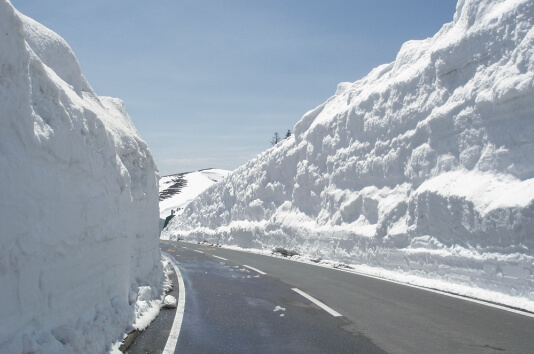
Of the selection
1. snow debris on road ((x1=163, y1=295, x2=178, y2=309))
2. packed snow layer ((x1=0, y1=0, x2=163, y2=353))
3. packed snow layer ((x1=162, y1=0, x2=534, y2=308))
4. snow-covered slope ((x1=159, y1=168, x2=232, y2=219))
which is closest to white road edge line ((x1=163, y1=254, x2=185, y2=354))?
snow debris on road ((x1=163, y1=295, x2=178, y2=309))

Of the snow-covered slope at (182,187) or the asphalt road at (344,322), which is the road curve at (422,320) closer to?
the asphalt road at (344,322)

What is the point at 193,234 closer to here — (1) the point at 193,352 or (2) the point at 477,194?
(2) the point at 477,194

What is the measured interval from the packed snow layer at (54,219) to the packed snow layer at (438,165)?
833 centimetres

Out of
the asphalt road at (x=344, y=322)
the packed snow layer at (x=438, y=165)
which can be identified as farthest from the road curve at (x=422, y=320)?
the packed snow layer at (x=438, y=165)

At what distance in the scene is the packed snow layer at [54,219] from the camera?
4176mm

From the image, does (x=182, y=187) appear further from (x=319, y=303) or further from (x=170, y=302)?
(x=319, y=303)

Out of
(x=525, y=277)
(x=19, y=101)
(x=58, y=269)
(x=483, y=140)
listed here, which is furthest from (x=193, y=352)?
(x=483, y=140)

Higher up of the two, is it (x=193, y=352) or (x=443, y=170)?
(x=443, y=170)

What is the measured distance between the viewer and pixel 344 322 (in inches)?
307

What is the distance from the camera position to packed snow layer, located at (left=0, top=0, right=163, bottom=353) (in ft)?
13.7

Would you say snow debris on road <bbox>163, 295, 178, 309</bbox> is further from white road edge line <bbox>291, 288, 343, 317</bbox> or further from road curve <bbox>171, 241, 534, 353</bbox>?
road curve <bbox>171, 241, 534, 353</bbox>

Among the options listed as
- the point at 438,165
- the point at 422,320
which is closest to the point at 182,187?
the point at 438,165

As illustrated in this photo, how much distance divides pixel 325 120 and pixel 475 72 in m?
12.3

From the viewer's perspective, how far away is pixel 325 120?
2786cm
